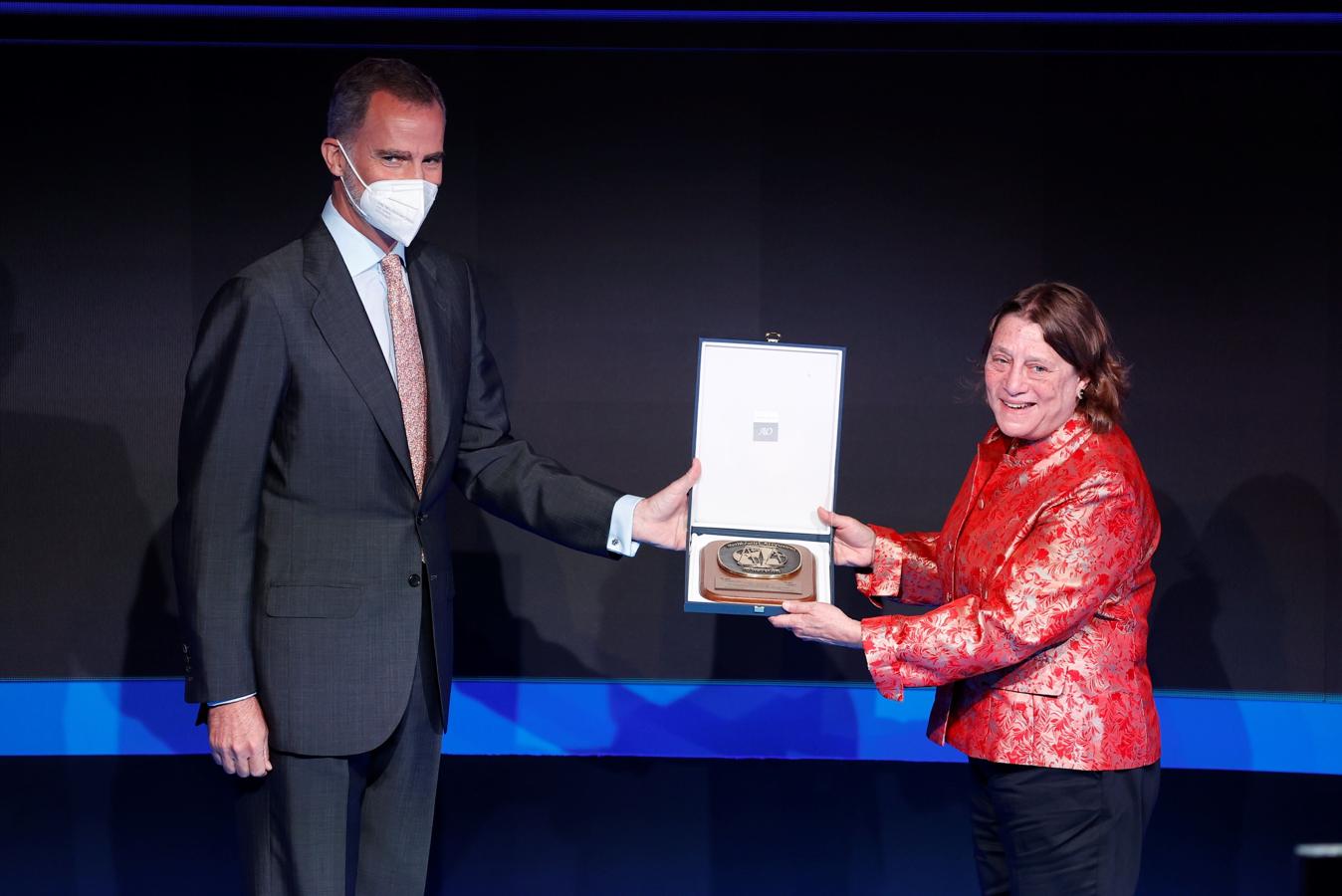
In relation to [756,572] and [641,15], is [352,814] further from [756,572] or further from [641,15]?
[641,15]

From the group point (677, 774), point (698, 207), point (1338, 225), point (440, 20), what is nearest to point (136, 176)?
point (440, 20)

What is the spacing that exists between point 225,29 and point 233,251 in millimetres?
777

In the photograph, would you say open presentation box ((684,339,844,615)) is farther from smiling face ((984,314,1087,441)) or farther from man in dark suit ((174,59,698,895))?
man in dark suit ((174,59,698,895))

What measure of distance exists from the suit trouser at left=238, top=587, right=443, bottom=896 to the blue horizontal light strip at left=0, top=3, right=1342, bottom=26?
2.78 meters

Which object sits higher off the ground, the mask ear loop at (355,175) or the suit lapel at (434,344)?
the mask ear loop at (355,175)

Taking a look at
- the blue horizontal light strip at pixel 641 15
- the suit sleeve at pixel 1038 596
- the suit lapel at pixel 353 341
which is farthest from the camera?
the blue horizontal light strip at pixel 641 15

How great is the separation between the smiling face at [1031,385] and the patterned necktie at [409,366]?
0.99 m

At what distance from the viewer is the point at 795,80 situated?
13.8 ft

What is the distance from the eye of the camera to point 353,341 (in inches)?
76.8

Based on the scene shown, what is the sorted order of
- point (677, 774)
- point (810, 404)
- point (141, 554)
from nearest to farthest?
point (810, 404), point (677, 774), point (141, 554)

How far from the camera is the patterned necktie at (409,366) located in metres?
2.03

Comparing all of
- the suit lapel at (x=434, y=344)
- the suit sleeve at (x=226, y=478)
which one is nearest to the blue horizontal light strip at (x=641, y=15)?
the suit lapel at (x=434, y=344)

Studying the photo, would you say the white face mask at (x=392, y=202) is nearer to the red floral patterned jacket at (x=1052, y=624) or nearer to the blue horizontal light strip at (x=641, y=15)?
the red floral patterned jacket at (x=1052, y=624)

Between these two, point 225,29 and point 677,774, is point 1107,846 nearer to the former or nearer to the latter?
point 677,774
